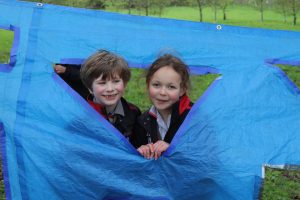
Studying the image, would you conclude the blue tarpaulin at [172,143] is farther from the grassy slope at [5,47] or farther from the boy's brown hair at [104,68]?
the grassy slope at [5,47]

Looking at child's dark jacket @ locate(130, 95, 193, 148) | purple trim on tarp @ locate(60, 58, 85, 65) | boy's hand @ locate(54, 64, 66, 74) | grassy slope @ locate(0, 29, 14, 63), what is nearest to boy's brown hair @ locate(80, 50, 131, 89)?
child's dark jacket @ locate(130, 95, 193, 148)

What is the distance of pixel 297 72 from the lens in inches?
334

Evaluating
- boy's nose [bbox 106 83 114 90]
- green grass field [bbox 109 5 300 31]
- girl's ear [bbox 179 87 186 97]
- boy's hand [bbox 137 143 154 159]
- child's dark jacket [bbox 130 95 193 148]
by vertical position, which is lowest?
boy's hand [bbox 137 143 154 159]

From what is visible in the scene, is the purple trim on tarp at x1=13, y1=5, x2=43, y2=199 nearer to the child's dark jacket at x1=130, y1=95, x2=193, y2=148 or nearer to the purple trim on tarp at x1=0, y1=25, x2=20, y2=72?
the purple trim on tarp at x1=0, y1=25, x2=20, y2=72

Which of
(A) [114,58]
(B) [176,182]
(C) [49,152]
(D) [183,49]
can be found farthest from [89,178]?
(D) [183,49]

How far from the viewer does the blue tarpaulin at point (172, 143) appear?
2.17m

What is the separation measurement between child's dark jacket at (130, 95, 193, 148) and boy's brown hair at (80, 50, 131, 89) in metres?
0.24

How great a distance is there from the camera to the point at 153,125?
2373mm

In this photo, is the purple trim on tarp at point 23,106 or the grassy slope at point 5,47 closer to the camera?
the purple trim on tarp at point 23,106

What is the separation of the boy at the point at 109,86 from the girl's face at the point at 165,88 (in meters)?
0.16

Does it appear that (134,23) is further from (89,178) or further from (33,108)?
(89,178)

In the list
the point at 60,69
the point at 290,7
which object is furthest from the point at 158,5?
the point at 60,69

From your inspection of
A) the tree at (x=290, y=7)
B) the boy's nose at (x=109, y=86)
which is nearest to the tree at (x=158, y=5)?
the tree at (x=290, y=7)

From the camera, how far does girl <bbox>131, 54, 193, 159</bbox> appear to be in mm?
2330
